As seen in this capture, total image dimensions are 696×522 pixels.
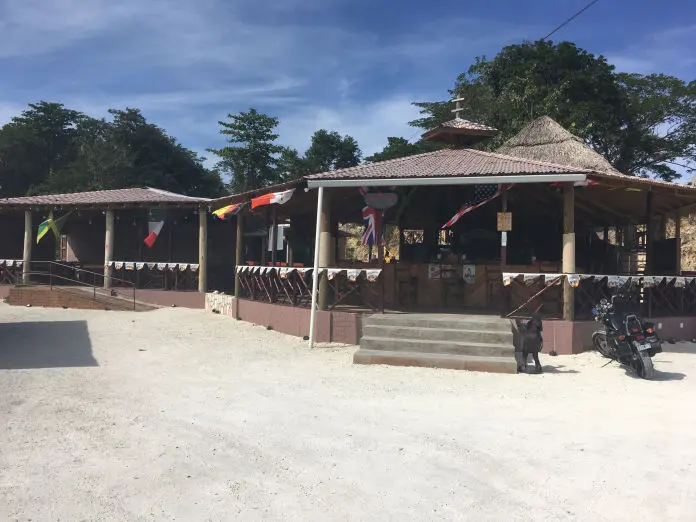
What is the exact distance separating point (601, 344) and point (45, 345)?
9.53 metres

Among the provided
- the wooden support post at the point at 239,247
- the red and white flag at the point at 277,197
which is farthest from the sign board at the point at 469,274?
the wooden support post at the point at 239,247

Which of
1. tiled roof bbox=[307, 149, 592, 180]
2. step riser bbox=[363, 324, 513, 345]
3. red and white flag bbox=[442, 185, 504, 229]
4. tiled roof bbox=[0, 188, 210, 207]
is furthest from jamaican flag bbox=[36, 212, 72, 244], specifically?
red and white flag bbox=[442, 185, 504, 229]

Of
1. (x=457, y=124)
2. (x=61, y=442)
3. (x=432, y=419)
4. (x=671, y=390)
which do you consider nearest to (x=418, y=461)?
(x=432, y=419)

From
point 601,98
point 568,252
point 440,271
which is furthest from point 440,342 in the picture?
point 601,98

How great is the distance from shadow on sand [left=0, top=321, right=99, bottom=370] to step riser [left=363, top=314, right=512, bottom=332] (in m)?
4.69

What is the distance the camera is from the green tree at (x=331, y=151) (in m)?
42.0

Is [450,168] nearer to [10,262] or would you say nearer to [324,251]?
[324,251]

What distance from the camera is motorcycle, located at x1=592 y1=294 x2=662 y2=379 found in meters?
7.48

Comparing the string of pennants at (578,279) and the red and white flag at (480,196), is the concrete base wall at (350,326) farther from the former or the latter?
the red and white flag at (480,196)

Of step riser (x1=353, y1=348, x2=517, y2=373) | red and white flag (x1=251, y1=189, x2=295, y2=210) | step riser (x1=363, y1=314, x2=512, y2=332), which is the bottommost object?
step riser (x1=353, y1=348, x2=517, y2=373)

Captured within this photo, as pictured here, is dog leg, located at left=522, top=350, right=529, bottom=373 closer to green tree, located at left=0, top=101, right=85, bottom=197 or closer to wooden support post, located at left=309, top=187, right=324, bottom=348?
wooden support post, located at left=309, top=187, right=324, bottom=348

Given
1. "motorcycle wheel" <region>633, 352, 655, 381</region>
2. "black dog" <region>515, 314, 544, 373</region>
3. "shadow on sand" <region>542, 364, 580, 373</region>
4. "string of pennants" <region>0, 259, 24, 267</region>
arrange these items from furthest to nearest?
1. "string of pennants" <region>0, 259, 24, 267</region>
2. "shadow on sand" <region>542, 364, 580, 373</region>
3. "black dog" <region>515, 314, 544, 373</region>
4. "motorcycle wheel" <region>633, 352, 655, 381</region>

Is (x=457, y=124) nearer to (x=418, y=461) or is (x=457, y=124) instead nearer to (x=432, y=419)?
(x=432, y=419)

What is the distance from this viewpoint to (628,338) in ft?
25.0
